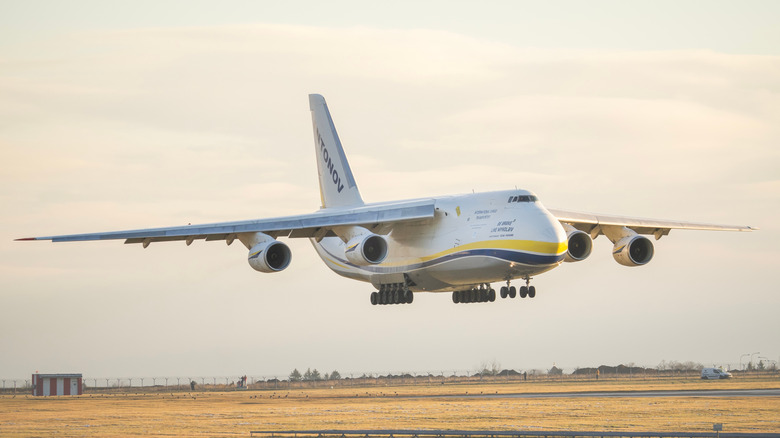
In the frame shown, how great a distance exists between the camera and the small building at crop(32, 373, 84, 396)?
2083 inches

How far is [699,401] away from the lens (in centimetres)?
3831

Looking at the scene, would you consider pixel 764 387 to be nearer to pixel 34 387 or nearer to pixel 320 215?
pixel 320 215

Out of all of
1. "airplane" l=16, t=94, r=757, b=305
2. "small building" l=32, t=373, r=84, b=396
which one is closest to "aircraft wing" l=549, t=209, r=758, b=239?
"airplane" l=16, t=94, r=757, b=305

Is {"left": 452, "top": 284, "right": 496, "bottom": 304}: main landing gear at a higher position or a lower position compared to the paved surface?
higher

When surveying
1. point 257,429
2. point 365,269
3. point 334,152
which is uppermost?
point 334,152

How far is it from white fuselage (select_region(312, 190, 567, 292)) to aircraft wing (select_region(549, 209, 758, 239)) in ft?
13.0

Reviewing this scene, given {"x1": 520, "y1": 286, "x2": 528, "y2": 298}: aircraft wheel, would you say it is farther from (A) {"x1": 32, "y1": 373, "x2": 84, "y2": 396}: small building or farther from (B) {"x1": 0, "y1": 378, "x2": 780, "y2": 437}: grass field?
(A) {"x1": 32, "y1": 373, "x2": 84, "y2": 396}: small building

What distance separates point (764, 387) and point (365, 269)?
18377 millimetres

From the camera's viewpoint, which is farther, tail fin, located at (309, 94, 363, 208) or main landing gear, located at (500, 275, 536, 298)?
tail fin, located at (309, 94, 363, 208)

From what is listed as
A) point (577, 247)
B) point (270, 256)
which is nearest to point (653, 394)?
point (577, 247)

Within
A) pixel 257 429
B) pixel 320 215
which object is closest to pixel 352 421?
pixel 257 429

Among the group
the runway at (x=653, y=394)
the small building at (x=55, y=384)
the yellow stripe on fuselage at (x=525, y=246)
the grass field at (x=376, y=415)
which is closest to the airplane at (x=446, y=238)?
the yellow stripe on fuselage at (x=525, y=246)

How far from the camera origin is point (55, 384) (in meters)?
53.4

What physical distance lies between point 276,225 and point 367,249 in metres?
3.86
